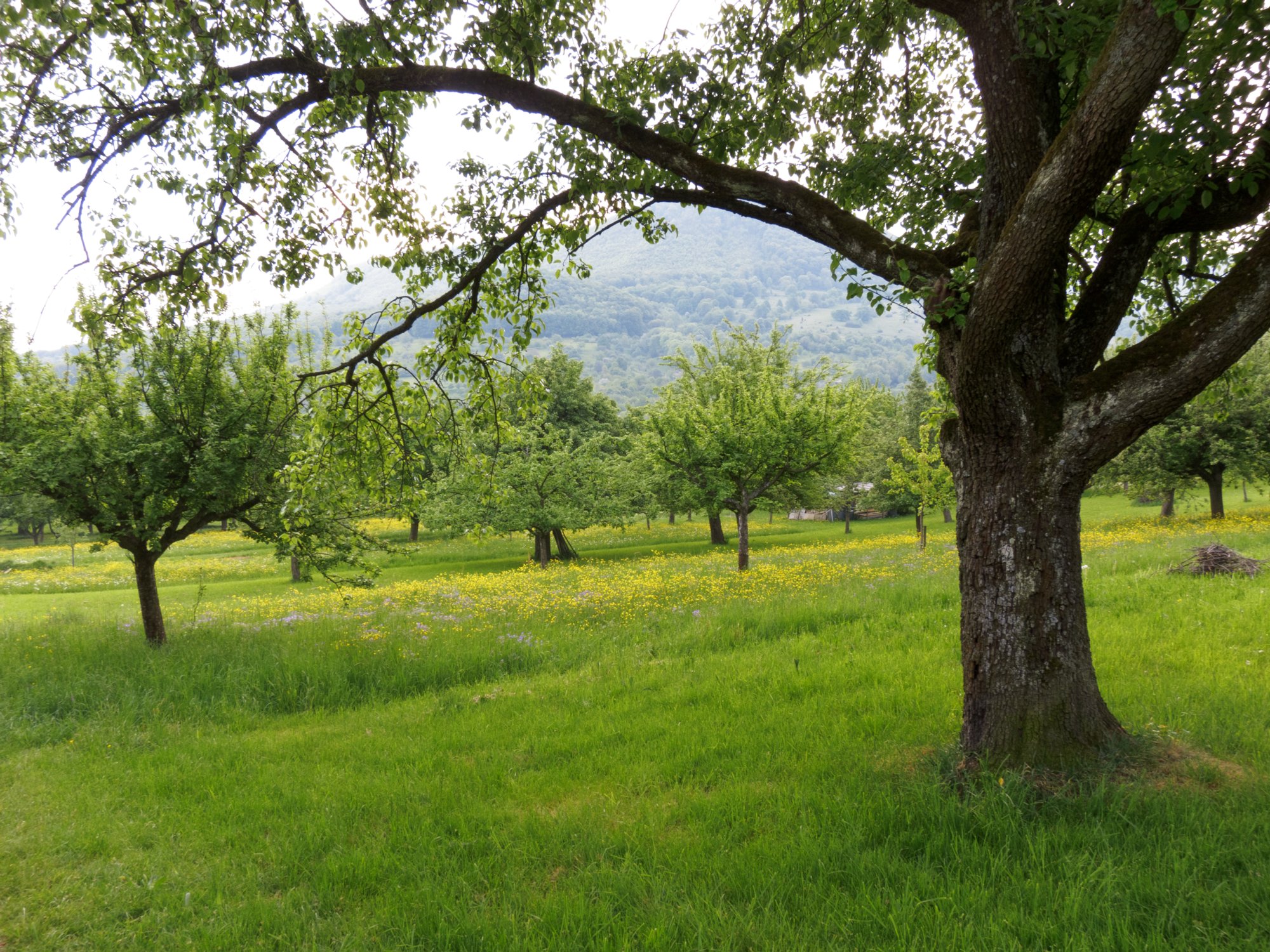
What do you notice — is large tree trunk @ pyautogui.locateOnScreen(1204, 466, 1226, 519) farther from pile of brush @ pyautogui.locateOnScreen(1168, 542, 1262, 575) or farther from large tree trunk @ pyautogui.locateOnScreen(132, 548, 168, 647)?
large tree trunk @ pyautogui.locateOnScreen(132, 548, 168, 647)

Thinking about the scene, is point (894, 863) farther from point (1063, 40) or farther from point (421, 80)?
point (421, 80)

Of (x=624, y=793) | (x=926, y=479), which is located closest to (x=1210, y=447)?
(x=926, y=479)

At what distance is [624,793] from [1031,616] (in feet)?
12.2

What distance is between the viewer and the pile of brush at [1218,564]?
12.5 meters

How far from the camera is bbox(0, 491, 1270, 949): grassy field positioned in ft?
12.2

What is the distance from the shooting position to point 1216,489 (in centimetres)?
3181

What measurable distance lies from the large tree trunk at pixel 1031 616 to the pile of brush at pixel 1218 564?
11164 mm

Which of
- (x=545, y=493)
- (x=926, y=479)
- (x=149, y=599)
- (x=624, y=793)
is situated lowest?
(x=624, y=793)

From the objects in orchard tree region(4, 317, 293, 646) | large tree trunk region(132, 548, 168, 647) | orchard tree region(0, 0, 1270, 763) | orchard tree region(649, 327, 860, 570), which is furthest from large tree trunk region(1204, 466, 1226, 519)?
large tree trunk region(132, 548, 168, 647)

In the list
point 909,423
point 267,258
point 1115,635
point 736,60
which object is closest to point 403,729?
point 267,258

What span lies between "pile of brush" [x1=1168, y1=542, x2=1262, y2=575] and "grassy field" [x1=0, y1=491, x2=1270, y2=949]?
71 cm

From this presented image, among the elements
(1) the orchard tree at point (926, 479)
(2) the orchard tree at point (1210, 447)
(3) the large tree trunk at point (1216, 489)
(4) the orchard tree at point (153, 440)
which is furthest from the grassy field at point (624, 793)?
(3) the large tree trunk at point (1216, 489)

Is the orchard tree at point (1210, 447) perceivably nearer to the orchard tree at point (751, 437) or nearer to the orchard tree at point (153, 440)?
the orchard tree at point (751, 437)

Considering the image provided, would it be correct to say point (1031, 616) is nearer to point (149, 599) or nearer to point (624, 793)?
point (624, 793)
